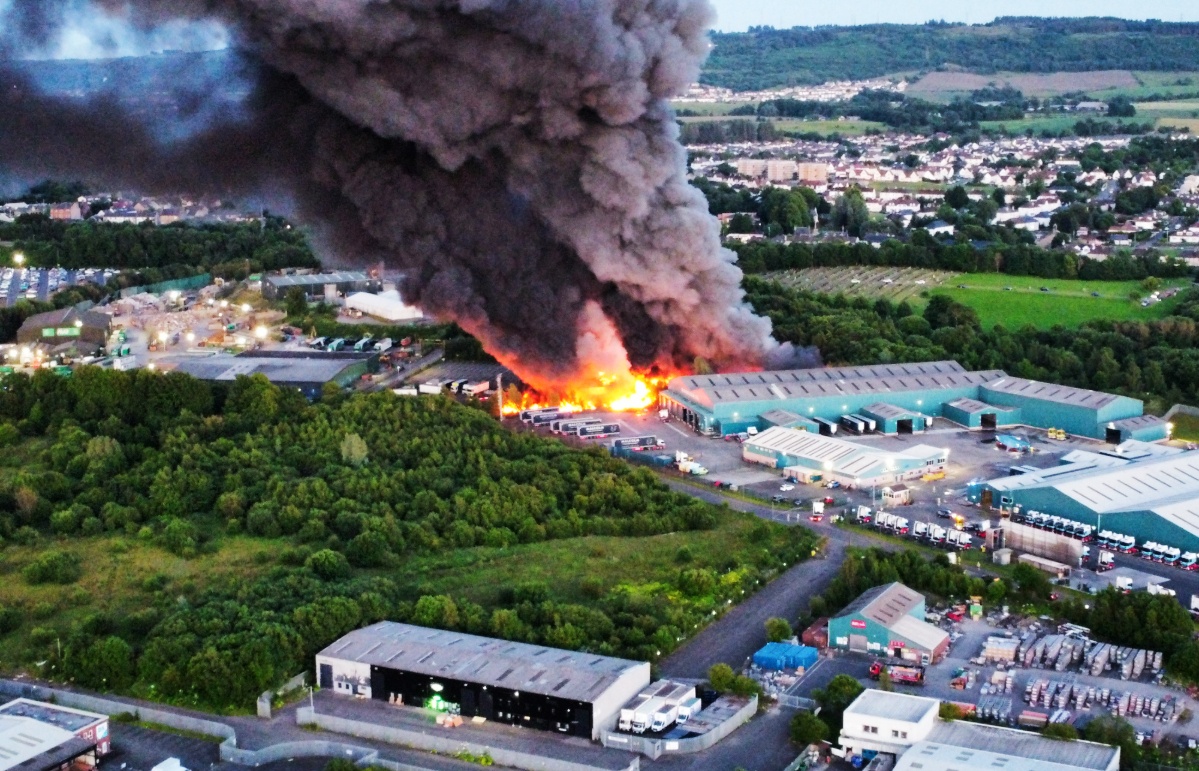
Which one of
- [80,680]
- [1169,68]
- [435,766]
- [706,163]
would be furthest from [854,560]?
[1169,68]

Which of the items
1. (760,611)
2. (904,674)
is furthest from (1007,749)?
(760,611)

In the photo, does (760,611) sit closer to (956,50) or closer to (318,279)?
(318,279)

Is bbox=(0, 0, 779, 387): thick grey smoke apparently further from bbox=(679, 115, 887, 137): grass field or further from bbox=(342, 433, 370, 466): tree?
bbox=(679, 115, 887, 137): grass field

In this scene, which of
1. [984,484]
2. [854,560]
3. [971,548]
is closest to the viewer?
[854,560]

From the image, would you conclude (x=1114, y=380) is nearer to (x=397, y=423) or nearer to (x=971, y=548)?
(x=971, y=548)

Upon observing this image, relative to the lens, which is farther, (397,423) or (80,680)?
(397,423)

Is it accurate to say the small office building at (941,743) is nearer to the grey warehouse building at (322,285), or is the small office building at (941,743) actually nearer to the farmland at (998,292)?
the farmland at (998,292)

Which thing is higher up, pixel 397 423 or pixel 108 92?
pixel 108 92
